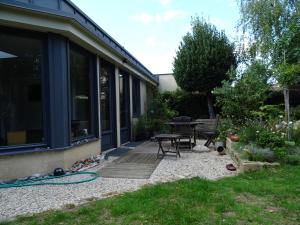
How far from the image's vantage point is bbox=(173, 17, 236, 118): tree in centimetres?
1516

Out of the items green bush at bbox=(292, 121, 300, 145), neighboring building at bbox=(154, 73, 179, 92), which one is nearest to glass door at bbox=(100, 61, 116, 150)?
green bush at bbox=(292, 121, 300, 145)

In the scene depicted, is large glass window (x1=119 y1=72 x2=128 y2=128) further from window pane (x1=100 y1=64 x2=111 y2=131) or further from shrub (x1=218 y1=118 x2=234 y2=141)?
shrub (x1=218 y1=118 x2=234 y2=141)

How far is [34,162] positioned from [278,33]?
33.7 ft

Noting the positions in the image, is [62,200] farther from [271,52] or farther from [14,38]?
[271,52]

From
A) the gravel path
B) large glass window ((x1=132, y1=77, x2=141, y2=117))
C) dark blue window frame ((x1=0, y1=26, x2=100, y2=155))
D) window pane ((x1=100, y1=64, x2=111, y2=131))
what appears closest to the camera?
the gravel path

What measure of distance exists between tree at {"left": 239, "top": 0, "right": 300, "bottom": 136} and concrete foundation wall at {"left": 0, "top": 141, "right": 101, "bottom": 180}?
5.83m

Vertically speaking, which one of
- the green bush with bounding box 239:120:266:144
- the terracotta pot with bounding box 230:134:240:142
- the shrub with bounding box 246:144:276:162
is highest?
the green bush with bounding box 239:120:266:144

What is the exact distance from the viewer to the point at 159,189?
4.52m

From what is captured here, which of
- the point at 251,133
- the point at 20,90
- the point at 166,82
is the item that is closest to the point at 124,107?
the point at 251,133

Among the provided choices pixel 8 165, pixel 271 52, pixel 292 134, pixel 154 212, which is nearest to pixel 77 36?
pixel 8 165

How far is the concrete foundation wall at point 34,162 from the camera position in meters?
5.45

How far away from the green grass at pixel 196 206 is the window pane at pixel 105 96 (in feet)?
14.9

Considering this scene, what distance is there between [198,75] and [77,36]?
9.71m

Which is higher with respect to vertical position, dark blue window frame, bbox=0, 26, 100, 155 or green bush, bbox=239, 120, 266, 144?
dark blue window frame, bbox=0, 26, 100, 155
